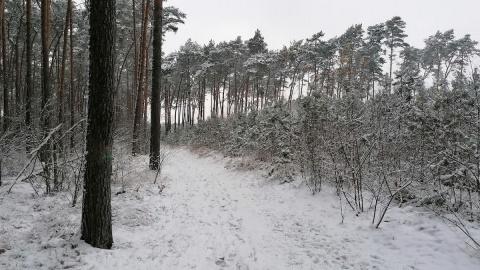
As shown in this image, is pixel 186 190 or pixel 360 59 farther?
pixel 360 59

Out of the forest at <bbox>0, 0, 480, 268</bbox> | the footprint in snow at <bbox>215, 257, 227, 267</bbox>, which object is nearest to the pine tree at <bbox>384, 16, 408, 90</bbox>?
the forest at <bbox>0, 0, 480, 268</bbox>

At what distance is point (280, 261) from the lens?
15.2ft

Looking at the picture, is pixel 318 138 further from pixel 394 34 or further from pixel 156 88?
pixel 394 34

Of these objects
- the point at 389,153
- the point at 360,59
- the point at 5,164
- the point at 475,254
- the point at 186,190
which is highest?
the point at 360,59

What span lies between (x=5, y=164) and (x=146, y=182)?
357cm

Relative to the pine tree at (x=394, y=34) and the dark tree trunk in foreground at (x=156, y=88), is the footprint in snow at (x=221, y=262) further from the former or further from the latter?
the pine tree at (x=394, y=34)

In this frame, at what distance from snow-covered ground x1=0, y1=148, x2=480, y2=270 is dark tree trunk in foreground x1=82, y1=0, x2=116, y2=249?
0.38 meters

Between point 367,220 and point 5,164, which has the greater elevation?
point 5,164

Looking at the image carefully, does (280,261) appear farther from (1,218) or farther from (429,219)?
(1,218)

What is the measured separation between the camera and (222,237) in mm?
5535

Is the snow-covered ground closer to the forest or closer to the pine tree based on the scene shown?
the forest

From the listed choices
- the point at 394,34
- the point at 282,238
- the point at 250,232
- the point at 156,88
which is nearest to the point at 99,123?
the point at 250,232

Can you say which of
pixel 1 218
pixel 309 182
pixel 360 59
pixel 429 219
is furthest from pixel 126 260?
pixel 360 59

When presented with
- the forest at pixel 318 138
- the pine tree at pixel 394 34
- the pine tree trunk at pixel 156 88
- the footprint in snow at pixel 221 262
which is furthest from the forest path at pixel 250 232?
the pine tree at pixel 394 34
